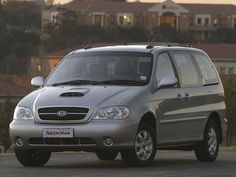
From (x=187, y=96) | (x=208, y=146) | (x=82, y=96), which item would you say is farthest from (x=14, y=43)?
(x=82, y=96)

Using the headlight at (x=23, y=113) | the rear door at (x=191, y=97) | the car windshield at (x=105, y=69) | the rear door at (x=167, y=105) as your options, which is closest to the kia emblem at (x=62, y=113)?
the headlight at (x=23, y=113)

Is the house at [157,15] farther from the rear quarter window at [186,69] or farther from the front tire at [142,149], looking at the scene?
the front tire at [142,149]

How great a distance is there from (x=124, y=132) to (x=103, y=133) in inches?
11.4

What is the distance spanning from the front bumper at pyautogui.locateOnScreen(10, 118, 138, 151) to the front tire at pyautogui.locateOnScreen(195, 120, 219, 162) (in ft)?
7.82

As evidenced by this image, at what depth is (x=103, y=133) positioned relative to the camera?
12.0 meters

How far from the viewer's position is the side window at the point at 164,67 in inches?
523

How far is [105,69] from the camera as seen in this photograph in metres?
13.1

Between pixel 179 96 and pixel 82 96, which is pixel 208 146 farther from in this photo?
pixel 82 96

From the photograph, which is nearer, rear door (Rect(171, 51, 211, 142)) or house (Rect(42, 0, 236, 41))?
rear door (Rect(171, 51, 211, 142))

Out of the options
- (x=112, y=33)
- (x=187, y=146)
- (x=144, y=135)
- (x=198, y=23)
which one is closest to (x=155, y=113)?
(x=144, y=135)

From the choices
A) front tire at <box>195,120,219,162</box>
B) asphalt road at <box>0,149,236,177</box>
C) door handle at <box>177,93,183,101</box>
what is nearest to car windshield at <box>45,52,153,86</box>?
door handle at <box>177,93,183,101</box>

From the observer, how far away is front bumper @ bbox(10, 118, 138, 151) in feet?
39.3

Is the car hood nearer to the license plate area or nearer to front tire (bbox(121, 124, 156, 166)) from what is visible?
the license plate area

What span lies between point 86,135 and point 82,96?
1.90ft
